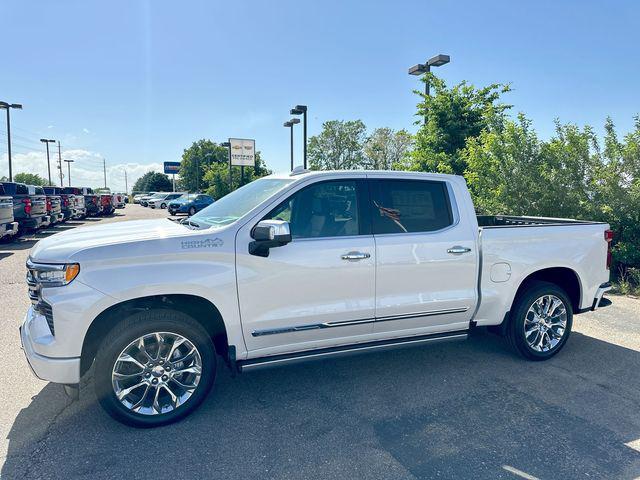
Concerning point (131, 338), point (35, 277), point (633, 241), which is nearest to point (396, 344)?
point (131, 338)

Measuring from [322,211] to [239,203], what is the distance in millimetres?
806

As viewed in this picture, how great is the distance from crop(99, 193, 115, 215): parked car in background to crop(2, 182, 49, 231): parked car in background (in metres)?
11.4

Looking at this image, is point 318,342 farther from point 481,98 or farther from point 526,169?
point 481,98

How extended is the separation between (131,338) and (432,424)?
91.0 inches

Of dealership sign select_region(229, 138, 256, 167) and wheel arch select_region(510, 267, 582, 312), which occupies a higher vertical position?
dealership sign select_region(229, 138, 256, 167)

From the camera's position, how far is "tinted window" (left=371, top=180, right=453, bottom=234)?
3.94m

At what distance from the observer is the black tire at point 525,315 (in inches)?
175

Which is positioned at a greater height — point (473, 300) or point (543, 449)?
point (473, 300)

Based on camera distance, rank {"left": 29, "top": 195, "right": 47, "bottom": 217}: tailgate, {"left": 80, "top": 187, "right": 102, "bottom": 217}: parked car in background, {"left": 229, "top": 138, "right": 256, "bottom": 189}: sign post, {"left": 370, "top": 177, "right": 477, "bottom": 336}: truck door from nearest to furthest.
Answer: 1. {"left": 370, "top": 177, "right": 477, "bottom": 336}: truck door
2. {"left": 29, "top": 195, "right": 47, "bottom": 217}: tailgate
3. {"left": 80, "top": 187, "right": 102, "bottom": 217}: parked car in background
4. {"left": 229, "top": 138, "right": 256, "bottom": 189}: sign post

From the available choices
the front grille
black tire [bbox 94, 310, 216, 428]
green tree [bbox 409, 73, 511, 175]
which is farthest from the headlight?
green tree [bbox 409, 73, 511, 175]

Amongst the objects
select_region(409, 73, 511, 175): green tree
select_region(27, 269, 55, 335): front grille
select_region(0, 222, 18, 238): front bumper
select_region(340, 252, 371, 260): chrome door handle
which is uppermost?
select_region(409, 73, 511, 175): green tree

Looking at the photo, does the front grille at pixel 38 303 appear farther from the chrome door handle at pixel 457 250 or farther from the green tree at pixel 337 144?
the green tree at pixel 337 144

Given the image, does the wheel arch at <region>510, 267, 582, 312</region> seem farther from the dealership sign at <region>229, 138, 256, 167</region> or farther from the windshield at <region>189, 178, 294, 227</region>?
the dealership sign at <region>229, 138, 256, 167</region>

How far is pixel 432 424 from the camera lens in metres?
3.35
